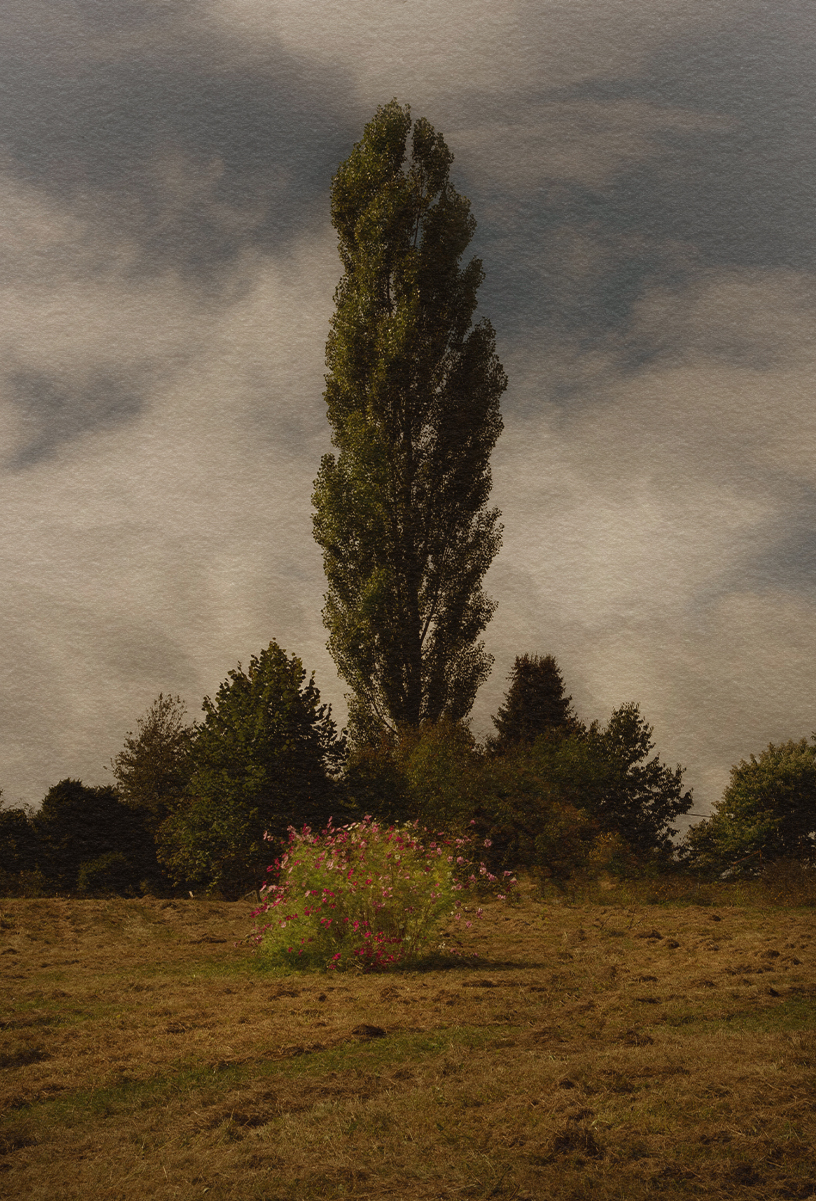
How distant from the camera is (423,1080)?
16.1 ft

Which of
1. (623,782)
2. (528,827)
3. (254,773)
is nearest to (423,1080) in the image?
(254,773)

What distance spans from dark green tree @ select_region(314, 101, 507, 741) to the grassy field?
11.0 m

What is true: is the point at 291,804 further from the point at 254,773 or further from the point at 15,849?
the point at 15,849

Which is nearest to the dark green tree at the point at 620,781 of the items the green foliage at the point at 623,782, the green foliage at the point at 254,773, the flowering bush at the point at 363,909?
the green foliage at the point at 623,782

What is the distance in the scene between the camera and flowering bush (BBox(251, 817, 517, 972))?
933 centimetres

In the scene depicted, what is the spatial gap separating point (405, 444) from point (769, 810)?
19.7 meters

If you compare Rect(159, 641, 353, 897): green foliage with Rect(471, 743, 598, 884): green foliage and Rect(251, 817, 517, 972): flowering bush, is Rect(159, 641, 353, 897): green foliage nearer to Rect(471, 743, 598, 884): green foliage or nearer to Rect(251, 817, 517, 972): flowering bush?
Rect(471, 743, 598, 884): green foliage

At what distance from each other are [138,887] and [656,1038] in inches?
802

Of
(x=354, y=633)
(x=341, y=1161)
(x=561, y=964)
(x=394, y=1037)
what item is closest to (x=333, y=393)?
(x=354, y=633)

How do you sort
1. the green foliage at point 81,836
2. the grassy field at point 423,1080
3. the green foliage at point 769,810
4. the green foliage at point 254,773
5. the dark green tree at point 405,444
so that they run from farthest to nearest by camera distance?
the green foliage at point 769,810, the green foliage at point 81,836, the dark green tree at point 405,444, the green foliage at point 254,773, the grassy field at point 423,1080

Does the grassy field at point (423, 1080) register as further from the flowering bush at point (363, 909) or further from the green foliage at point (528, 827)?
the green foliage at point (528, 827)

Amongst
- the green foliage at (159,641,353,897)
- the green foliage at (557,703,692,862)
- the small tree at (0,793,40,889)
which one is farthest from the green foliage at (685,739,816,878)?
the small tree at (0,793,40,889)

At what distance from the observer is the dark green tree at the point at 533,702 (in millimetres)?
34656

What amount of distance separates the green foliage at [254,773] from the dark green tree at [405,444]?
1695 mm
